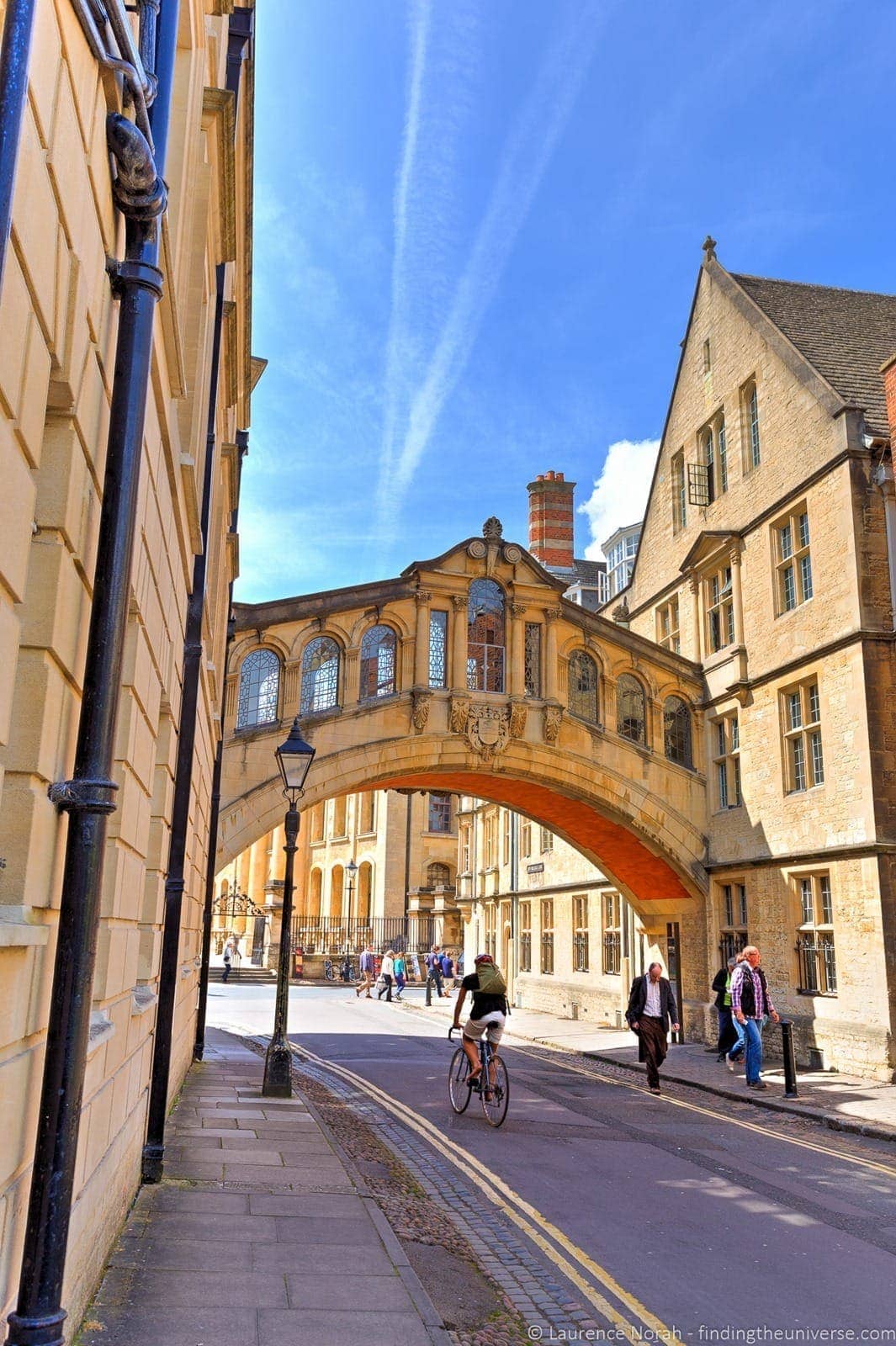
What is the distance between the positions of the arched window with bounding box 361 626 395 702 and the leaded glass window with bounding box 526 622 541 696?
2.73 meters

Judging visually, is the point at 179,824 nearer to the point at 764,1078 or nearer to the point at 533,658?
the point at 764,1078

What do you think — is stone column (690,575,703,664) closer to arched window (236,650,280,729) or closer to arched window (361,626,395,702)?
arched window (361,626,395,702)

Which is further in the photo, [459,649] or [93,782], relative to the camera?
[459,649]

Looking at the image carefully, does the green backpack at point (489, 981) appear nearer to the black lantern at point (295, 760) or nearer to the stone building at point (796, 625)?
the black lantern at point (295, 760)

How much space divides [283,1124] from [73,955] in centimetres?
754

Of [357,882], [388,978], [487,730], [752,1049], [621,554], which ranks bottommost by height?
[752,1049]

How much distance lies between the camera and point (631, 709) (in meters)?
21.9

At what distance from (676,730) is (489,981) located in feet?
39.3

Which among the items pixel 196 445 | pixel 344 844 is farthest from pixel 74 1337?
pixel 344 844

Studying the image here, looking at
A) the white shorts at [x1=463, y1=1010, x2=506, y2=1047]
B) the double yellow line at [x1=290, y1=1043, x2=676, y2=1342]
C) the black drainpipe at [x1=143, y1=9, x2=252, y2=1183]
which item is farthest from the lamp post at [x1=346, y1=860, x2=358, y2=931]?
the black drainpipe at [x1=143, y1=9, x2=252, y2=1183]

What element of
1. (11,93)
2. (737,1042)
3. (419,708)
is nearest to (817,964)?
(737,1042)

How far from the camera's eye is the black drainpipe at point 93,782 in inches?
124

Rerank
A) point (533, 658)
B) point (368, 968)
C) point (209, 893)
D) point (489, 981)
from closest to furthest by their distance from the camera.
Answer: point (489, 981)
point (209, 893)
point (533, 658)
point (368, 968)

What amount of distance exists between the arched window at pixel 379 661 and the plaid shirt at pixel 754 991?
8.36 meters
